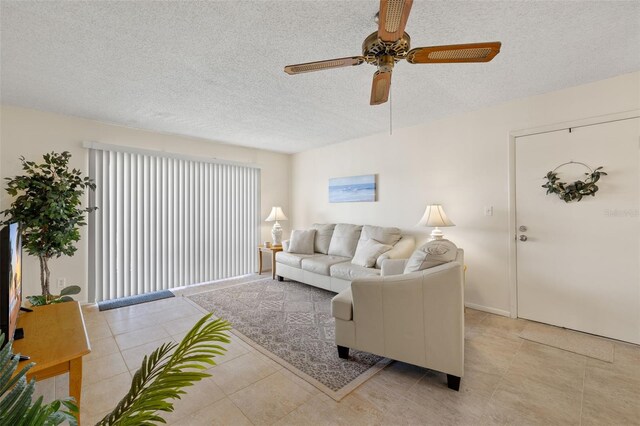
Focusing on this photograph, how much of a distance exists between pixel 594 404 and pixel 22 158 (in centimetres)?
521

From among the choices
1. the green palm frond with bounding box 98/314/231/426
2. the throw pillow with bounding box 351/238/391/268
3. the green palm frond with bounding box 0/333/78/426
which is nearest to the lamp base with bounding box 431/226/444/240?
the throw pillow with bounding box 351/238/391/268

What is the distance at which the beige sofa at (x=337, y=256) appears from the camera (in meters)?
3.59

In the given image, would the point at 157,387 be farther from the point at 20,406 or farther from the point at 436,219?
the point at 436,219

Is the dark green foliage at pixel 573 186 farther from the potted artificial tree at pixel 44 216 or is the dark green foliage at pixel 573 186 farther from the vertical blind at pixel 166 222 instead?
the potted artificial tree at pixel 44 216

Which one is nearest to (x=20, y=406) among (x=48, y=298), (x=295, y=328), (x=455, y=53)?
(x=455, y=53)

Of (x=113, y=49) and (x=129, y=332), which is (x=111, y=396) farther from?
(x=113, y=49)

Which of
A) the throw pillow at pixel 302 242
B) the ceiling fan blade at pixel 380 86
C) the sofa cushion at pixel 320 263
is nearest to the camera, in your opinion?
the ceiling fan blade at pixel 380 86

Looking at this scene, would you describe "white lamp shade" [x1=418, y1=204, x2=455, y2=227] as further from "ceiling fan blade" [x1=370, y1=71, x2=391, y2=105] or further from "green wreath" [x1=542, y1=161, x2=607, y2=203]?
"ceiling fan blade" [x1=370, y1=71, x2=391, y2=105]

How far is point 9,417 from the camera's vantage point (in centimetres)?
59

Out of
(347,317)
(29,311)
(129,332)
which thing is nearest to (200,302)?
(129,332)

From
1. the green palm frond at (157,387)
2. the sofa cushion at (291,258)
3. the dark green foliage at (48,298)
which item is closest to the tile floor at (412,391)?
the dark green foliage at (48,298)

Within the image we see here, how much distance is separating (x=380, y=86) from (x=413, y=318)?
5.24ft

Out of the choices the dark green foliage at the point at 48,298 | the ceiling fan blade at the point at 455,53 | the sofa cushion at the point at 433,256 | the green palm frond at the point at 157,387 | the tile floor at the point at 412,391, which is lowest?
the tile floor at the point at 412,391

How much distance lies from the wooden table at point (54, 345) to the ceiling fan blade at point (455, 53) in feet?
7.22
